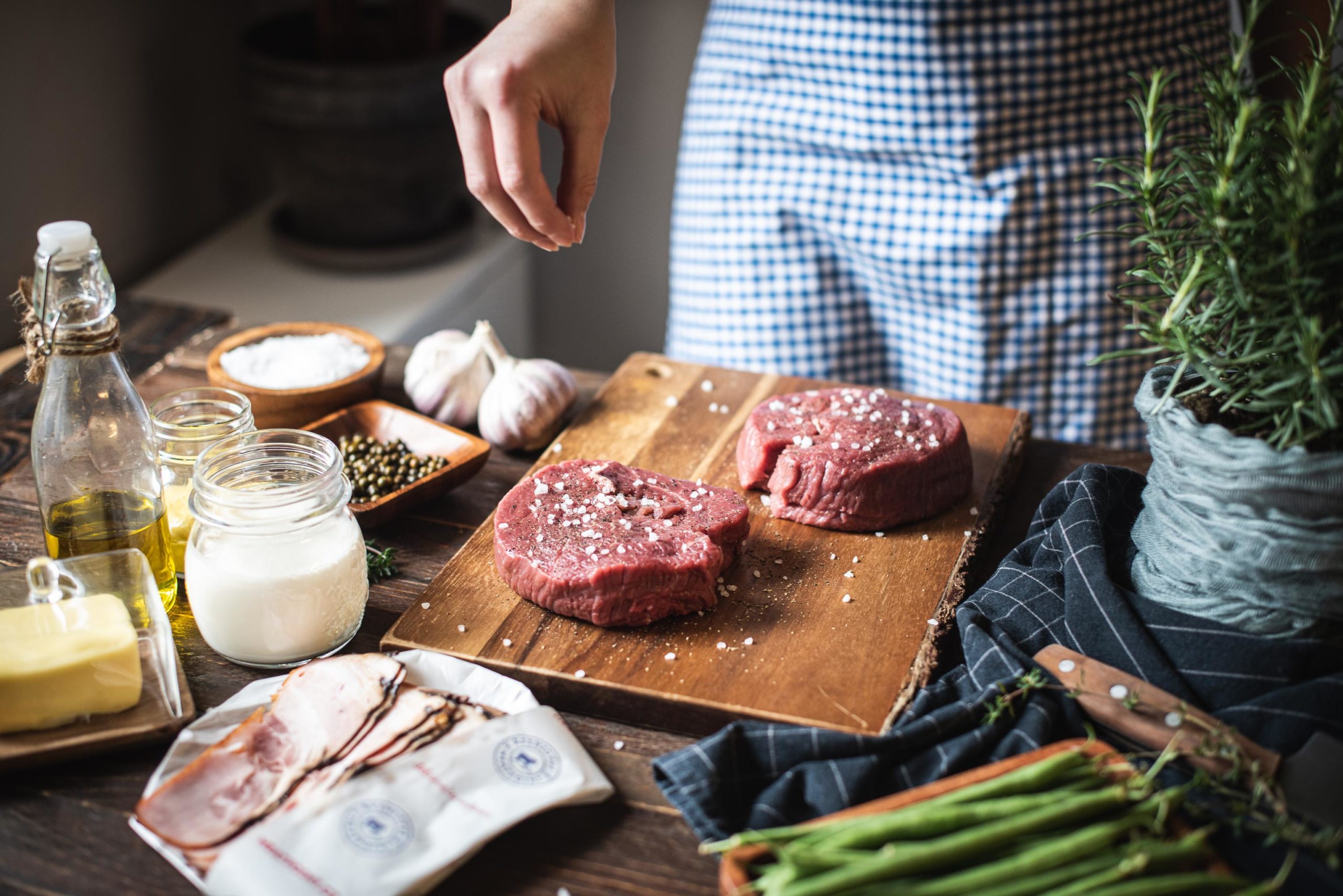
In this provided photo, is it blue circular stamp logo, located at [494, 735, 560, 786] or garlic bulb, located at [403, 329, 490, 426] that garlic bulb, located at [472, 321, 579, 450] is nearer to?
garlic bulb, located at [403, 329, 490, 426]

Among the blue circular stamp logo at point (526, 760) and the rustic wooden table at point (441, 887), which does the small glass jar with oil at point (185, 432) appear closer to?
the rustic wooden table at point (441, 887)

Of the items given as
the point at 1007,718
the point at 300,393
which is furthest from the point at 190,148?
the point at 1007,718

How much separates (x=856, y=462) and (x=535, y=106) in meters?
0.78

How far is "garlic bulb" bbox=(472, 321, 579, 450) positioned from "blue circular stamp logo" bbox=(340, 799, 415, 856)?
38.8 inches

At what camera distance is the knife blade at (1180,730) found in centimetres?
126

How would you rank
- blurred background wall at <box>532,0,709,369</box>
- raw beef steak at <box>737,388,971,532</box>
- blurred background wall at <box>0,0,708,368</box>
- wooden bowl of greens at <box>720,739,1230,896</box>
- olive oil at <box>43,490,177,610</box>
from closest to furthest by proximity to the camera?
wooden bowl of greens at <box>720,739,1230,896</box> → olive oil at <box>43,490,177,610</box> → raw beef steak at <box>737,388,971,532</box> → blurred background wall at <box>0,0,708,368</box> → blurred background wall at <box>532,0,709,369</box>

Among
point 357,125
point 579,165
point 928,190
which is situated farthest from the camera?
point 357,125

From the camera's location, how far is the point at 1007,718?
1408mm

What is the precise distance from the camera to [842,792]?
1.30m

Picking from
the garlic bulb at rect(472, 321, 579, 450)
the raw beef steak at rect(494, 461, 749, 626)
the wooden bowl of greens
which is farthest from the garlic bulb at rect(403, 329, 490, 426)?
the wooden bowl of greens

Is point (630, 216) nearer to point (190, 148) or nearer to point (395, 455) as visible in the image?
point (190, 148)

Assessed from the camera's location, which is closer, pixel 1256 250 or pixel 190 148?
pixel 1256 250

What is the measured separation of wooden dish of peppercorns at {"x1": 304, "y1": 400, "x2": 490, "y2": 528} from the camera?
1876 millimetres

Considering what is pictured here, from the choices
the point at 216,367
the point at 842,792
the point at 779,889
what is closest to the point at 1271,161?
the point at 842,792
